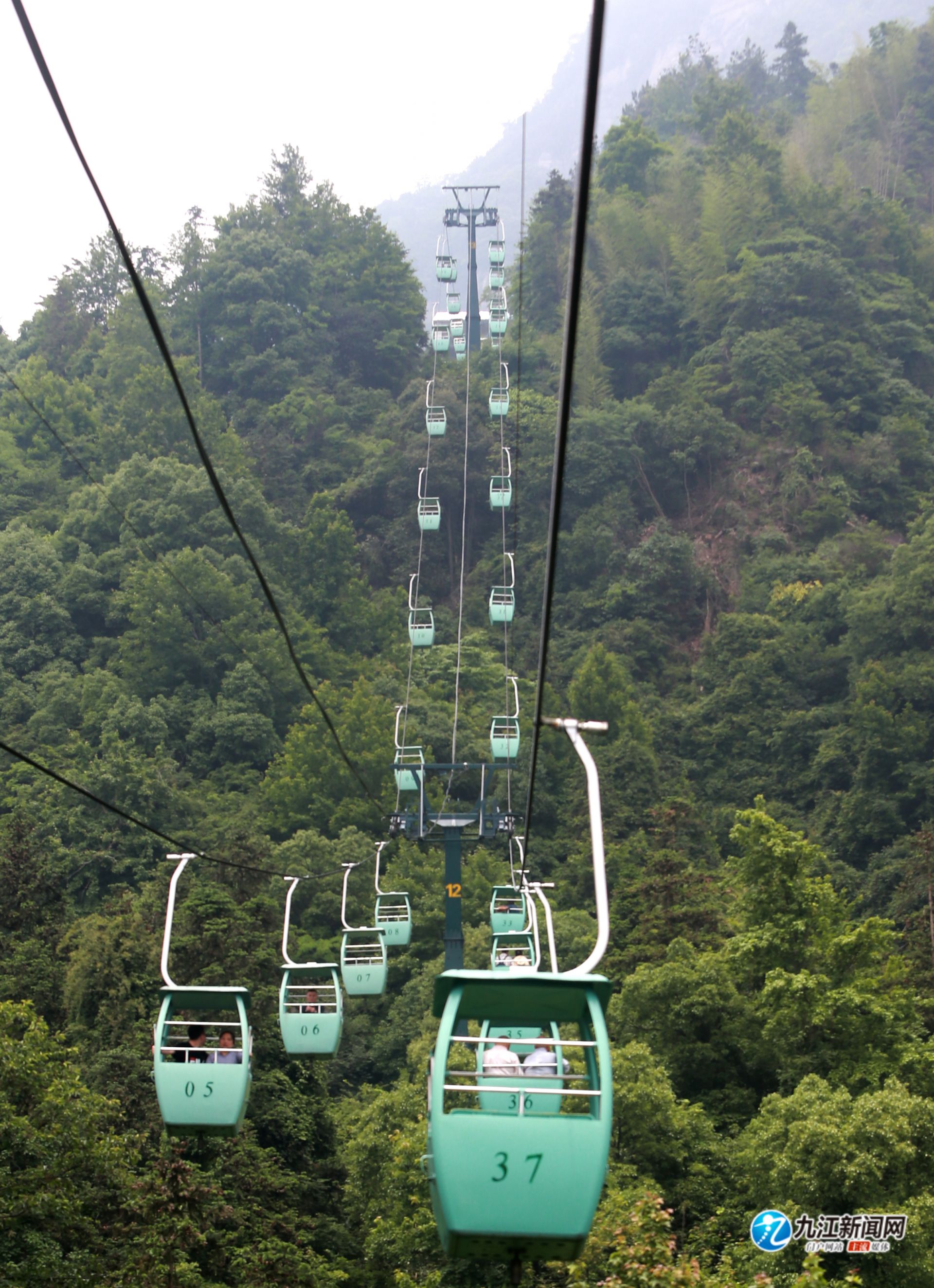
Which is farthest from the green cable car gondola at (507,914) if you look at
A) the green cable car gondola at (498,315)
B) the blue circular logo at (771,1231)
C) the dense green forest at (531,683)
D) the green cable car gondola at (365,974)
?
the green cable car gondola at (498,315)

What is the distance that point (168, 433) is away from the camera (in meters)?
53.5

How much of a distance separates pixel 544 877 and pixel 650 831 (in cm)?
300

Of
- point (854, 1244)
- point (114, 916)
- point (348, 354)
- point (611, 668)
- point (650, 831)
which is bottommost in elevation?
point (854, 1244)

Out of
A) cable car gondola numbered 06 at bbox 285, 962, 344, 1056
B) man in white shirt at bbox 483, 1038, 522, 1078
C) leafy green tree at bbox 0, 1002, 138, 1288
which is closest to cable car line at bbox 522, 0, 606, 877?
man in white shirt at bbox 483, 1038, 522, 1078

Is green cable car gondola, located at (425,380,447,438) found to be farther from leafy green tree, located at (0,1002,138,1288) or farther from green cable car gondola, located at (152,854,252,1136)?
green cable car gondola, located at (152,854,252,1136)

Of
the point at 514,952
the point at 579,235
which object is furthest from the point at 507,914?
the point at 579,235

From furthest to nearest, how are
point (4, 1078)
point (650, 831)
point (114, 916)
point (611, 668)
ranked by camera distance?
1. point (611, 668)
2. point (650, 831)
3. point (114, 916)
4. point (4, 1078)

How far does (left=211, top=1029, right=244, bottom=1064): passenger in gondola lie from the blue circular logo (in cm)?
727

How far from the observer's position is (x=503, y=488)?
141ft

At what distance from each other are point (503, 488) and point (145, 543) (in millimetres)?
12133

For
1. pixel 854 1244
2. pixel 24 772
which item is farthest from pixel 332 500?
pixel 854 1244

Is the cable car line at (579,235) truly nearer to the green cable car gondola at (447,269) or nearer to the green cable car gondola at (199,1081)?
the green cable car gondola at (199,1081)

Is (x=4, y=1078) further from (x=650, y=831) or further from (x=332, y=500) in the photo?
(x=332, y=500)

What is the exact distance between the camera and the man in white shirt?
6633 mm
